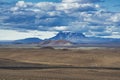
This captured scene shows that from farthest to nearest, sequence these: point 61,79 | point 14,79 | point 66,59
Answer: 1. point 66,59
2. point 61,79
3. point 14,79

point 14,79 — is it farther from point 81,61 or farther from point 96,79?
point 81,61

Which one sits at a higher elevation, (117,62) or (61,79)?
(61,79)

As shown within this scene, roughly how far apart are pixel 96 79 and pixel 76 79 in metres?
2.62

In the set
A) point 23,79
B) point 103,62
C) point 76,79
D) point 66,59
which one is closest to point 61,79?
point 76,79

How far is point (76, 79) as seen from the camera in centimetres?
4628

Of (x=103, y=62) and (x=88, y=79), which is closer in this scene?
(x=88, y=79)

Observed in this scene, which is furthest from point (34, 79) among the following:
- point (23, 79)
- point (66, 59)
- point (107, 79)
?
point (66, 59)

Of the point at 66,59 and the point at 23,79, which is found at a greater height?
the point at 23,79

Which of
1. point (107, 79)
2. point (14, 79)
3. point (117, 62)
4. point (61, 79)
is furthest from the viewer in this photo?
point (117, 62)

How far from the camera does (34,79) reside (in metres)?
43.2

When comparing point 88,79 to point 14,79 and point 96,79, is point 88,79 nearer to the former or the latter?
point 96,79

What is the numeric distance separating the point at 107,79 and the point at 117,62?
45868 mm

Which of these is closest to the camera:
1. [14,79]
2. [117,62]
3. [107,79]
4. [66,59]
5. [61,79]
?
[14,79]

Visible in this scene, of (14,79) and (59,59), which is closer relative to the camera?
(14,79)
